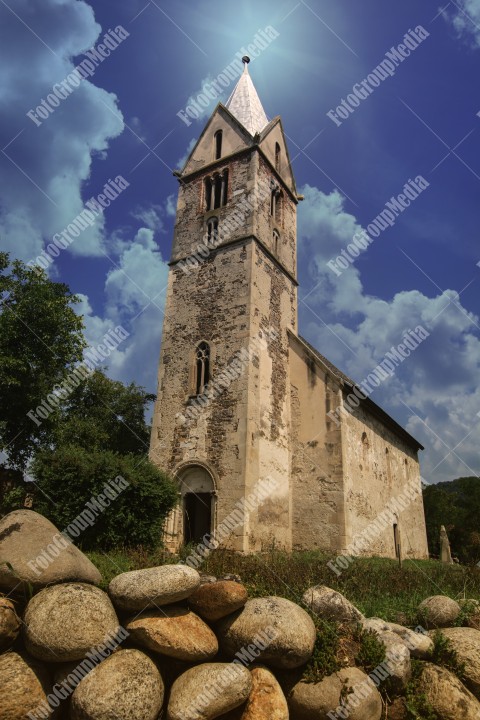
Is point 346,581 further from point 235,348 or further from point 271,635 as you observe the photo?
point 235,348

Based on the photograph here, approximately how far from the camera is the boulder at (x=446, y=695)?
5891 millimetres

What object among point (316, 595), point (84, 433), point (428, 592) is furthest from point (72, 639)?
point (84, 433)

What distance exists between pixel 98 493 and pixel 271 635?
623cm

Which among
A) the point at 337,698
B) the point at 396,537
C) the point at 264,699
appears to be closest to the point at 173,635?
the point at 264,699

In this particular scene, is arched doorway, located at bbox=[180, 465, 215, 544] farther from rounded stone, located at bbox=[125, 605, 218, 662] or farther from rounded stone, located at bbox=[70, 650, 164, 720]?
rounded stone, located at bbox=[70, 650, 164, 720]

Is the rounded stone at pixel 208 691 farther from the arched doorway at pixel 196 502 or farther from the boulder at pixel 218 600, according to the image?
the arched doorway at pixel 196 502

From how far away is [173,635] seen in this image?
533 cm

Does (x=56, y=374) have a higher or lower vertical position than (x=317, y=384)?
lower

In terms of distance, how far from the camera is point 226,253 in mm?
20547

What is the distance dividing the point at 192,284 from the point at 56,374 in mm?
7800

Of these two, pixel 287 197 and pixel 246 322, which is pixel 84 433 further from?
pixel 287 197

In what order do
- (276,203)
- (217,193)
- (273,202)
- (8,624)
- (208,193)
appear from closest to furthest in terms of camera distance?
(8,624)
(217,193)
(208,193)
(273,202)
(276,203)

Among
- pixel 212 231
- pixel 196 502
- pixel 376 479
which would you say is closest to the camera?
pixel 196 502

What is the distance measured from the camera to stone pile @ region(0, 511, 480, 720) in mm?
4887
